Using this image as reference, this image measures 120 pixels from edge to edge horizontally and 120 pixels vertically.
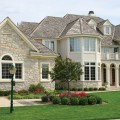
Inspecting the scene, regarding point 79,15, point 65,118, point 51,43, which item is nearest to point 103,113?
point 65,118

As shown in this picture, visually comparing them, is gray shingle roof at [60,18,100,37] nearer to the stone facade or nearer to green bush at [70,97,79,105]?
the stone facade

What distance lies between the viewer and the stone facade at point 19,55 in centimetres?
3000

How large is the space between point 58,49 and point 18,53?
40.2 ft

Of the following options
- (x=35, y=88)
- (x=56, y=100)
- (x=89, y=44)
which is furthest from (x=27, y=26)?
(x=56, y=100)

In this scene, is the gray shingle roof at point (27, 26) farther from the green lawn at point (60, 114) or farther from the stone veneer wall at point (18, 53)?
the green lawn at point (60, 114)

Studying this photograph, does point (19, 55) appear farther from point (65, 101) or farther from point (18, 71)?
point (65, 101)

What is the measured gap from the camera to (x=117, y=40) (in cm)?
4575

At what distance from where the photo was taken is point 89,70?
125ft

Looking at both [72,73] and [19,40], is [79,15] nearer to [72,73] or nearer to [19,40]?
[19,40]

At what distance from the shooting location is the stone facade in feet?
98.4

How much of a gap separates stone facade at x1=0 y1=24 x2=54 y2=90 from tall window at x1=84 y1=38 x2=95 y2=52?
29.7 feet

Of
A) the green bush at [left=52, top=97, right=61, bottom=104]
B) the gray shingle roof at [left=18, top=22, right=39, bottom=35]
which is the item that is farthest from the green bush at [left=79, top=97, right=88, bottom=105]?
the gray shingle roof at [left=18, top=22, right=39, bottom=35]

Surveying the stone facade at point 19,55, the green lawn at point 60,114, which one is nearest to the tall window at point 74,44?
the stone facade at point 19,55

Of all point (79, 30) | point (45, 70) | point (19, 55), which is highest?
point (79, 30)
